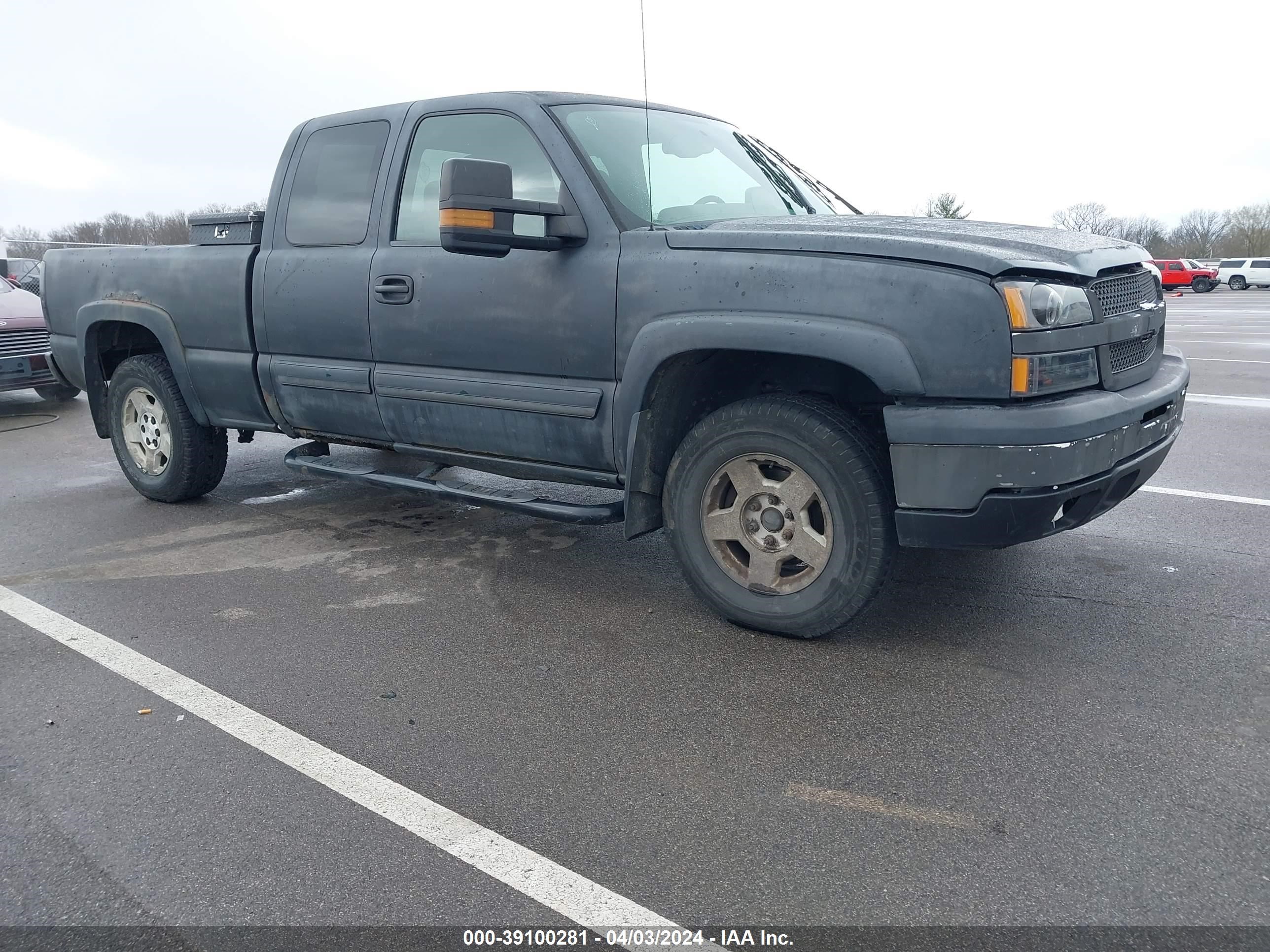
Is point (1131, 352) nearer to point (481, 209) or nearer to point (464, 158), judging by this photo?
point (481, 209)

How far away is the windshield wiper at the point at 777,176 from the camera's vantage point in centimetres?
467

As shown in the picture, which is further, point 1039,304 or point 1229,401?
point 1229,401

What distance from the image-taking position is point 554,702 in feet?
10.9

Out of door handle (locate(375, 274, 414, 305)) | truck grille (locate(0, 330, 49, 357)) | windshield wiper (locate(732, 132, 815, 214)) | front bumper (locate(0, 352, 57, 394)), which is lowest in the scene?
front bumper (locate(0, 352, 57, 394))

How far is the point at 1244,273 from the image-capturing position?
1757 inches

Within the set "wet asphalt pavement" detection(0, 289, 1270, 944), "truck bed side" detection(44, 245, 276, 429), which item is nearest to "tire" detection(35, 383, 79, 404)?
"truck bed side" detection(44, 245, 276, 429)

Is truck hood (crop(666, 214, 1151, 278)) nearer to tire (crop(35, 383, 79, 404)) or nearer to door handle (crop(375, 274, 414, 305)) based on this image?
door handle (crop(375, 274, 414, 305))

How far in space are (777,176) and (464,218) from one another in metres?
1.85

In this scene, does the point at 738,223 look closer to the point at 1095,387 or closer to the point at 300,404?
the point at 1095,387

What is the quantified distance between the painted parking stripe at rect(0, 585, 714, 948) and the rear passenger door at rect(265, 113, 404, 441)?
58.4 inches

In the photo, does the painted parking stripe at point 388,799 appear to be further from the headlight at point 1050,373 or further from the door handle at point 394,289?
the headlight at point 1050,373

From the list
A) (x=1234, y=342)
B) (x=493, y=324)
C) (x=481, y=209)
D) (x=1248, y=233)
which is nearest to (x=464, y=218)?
(x=481, y=209)

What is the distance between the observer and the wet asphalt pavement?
7.72 ft

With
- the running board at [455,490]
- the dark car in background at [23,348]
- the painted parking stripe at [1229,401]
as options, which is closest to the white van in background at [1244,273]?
the painted parking stripe at [1229,401]
